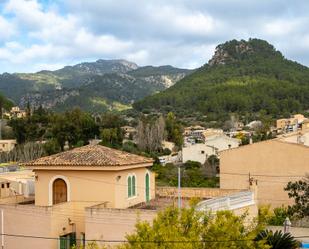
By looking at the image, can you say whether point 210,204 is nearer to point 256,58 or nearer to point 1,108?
point 1,108

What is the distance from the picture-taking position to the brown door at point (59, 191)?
20781mm

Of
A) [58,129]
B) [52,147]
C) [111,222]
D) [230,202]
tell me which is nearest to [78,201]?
[111,222]

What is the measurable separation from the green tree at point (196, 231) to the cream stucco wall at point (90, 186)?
6.03m

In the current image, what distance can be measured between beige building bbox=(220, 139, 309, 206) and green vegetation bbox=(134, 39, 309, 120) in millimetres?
75972

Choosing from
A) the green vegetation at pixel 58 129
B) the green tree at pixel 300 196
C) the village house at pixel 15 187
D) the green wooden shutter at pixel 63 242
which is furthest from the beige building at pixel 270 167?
the green vegetation at pixel 58 129

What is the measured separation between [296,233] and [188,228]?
16641mm

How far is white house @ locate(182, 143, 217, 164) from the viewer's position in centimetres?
6481

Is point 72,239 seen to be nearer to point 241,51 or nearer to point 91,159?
point 91,159

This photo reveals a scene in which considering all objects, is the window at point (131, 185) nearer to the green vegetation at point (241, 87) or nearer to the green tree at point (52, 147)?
the green tree at point (52, 147)

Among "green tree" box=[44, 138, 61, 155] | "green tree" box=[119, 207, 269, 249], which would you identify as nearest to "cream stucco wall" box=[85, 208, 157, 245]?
"green tree" box=[119, 207, 269, 249]

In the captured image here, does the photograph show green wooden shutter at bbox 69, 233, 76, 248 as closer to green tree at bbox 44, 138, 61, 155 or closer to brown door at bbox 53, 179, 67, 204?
brown door at bbox 53, 179, 67, 204

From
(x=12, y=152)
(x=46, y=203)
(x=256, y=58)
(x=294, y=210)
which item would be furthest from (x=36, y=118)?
(x=256, y=58)

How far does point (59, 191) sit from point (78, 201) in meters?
0.90

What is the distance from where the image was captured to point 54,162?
2084 cm
